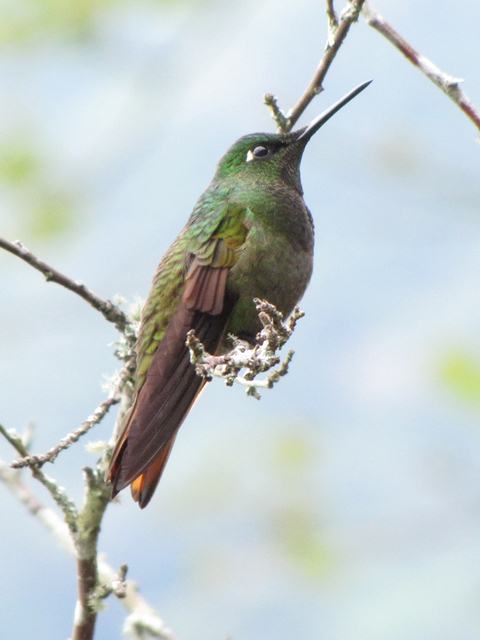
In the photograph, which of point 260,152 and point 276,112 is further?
point 260,152

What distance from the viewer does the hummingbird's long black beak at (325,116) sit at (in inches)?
197

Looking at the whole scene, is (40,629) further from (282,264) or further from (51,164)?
(282,264)

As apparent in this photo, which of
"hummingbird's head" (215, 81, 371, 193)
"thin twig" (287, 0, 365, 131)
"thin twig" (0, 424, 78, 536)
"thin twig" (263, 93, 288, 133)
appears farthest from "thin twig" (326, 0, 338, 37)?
"thin twig" (0, 424, 78, 536)

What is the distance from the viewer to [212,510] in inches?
275

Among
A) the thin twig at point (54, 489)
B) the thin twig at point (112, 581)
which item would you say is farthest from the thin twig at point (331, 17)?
the thin twig at point (112, 581)

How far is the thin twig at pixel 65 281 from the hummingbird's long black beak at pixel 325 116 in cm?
130

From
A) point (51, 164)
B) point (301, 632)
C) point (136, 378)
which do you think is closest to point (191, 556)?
point (301, 632)

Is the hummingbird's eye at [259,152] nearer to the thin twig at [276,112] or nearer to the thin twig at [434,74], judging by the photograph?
the thin twig at [276,112]

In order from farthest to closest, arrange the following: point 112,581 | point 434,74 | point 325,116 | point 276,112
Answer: point 325,116
point 276,112
point 112,581
point 434,74

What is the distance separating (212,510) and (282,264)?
2.74 meters

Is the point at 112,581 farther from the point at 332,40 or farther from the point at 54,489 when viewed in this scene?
the point at 332,40

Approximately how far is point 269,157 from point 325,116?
1.29 feet

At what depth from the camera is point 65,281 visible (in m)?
3.90

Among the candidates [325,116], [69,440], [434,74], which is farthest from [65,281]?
[325,116]
